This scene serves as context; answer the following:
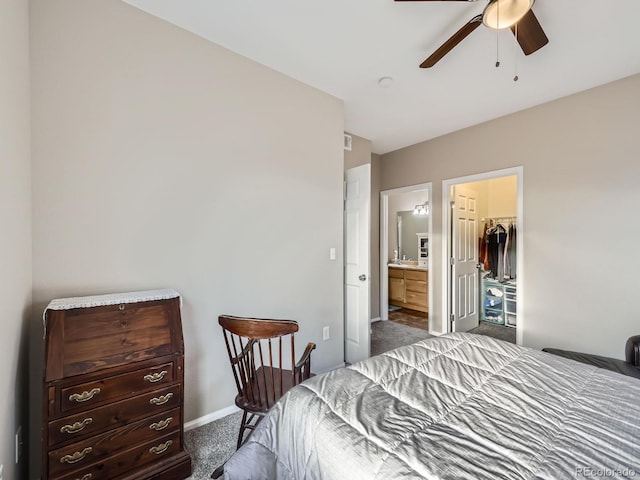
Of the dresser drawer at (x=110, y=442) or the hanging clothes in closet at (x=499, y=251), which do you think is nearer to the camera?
the dresser drawer at (x=110, y=442)

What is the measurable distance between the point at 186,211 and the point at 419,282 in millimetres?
4105

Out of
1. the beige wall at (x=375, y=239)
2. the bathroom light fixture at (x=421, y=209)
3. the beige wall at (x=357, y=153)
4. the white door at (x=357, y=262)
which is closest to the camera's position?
the white door at (x=357, y=262)

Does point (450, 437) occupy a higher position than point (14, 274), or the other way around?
point (14, 274)

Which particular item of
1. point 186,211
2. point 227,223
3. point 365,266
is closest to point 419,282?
point 365,266

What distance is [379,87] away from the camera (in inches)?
106

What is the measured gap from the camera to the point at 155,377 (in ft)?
4.83

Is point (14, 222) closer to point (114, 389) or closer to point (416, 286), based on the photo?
point (114, 389)

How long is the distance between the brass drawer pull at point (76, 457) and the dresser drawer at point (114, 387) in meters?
0.19

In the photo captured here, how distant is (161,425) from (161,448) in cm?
13

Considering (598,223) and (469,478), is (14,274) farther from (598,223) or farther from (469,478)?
(598,223)

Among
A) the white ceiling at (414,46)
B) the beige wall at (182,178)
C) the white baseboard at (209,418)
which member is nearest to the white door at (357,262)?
the beige wall at (182,178)

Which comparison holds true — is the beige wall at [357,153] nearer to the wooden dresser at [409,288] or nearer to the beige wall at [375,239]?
the beige wall at [375,239]

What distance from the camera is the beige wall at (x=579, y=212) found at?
98.7 inches

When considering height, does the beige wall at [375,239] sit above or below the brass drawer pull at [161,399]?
above
